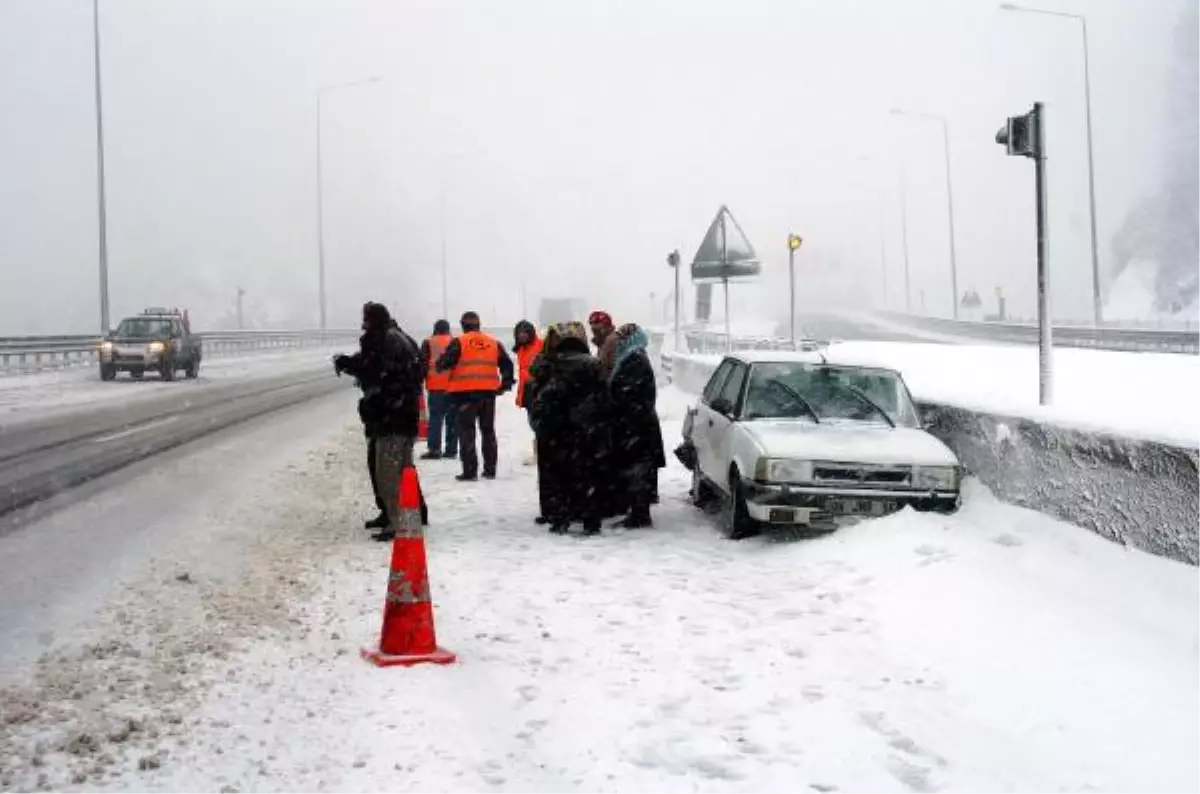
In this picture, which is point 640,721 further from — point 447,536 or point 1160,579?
point 447,536

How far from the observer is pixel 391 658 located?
596 cm

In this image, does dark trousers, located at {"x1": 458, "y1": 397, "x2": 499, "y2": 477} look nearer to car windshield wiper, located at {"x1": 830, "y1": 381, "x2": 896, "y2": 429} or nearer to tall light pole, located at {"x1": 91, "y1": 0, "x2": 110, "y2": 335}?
car windshield wiper, located at {"x1": 830, "y1": 381, "x2": 896, "y2": 429}

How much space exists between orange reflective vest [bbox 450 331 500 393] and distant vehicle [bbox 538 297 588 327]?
44360 millimetres

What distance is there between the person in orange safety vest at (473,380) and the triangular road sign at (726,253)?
423 inches

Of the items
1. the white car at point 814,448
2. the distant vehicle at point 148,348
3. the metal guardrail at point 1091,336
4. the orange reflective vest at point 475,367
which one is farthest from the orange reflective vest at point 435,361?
the metal guardrail at point 1091,336

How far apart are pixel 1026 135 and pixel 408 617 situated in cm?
690

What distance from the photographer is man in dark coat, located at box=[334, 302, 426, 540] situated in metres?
9.09

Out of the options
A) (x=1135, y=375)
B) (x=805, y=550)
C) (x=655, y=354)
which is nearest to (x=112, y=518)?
(x=805, y=550)

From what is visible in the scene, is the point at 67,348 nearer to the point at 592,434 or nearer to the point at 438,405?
the point at 438,405

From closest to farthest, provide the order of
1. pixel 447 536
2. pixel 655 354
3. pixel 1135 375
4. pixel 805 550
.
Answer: pixel 805 550
pixel 447 536
pixel 1135 375
pixel 655 354

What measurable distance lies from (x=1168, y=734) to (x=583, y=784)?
245 centimetres

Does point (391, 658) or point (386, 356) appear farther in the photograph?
point (386, 356)

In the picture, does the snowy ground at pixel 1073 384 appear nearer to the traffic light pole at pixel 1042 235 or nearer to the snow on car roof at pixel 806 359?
the snow on car roof at pixel 806 359

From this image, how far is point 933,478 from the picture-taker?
8.77 m
